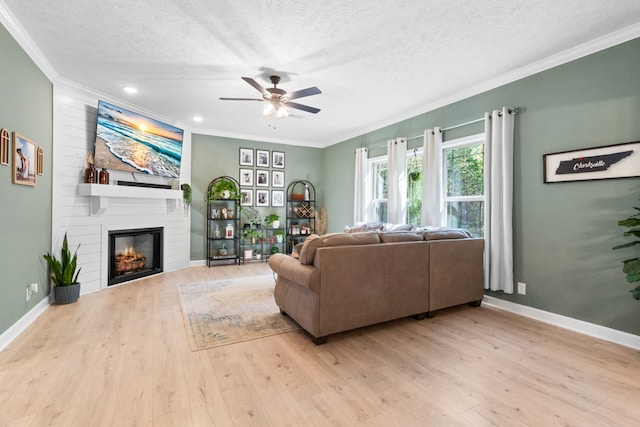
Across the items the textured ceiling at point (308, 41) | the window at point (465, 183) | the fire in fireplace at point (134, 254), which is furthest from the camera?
the fire in fireplace at point (134, 254)

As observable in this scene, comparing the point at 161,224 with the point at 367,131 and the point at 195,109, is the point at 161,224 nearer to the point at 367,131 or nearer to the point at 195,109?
the point at 195,109

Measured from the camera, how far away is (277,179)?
6.97 m

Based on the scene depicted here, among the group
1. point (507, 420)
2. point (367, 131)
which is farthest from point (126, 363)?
point (367, 131)

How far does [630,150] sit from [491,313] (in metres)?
2.05

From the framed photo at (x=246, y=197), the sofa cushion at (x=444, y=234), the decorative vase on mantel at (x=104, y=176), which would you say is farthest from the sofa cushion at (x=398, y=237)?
the framed photo at (x=246, y=197)

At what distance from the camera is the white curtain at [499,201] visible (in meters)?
3.44

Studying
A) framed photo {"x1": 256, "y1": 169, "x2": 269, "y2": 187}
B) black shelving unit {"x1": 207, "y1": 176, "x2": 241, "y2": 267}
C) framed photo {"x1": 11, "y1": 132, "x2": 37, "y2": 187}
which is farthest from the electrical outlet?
framed photo {"x1": 11, "y1": 132, "x2": 37, "y2": 187}

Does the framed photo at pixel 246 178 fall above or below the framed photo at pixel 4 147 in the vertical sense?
above

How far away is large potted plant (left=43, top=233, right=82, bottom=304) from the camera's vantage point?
3557 millimetres

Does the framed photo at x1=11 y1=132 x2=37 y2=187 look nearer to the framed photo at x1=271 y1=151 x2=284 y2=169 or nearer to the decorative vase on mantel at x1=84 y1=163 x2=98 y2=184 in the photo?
the decorative vase on mantel at x1=84 y1=163 x2=98 y2=184

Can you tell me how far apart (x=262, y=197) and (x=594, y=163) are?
5588 millimetres

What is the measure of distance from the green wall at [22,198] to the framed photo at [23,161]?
7cm

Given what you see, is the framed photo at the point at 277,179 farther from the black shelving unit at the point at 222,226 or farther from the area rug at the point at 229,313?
the area rug at the point at 229,313

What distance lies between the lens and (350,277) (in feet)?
8.84
